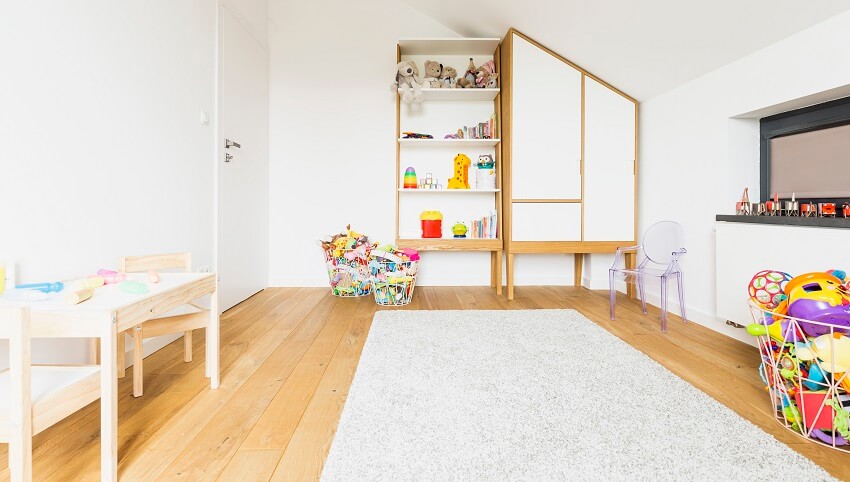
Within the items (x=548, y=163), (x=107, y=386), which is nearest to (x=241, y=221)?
(x=107, y=386)

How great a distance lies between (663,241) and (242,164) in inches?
125

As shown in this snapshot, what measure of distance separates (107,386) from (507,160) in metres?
2.93

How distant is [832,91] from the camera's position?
1.78m

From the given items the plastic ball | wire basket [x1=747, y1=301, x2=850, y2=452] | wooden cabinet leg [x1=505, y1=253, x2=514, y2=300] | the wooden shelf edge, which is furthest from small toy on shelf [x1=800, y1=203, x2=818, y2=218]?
the wooden shelf edge

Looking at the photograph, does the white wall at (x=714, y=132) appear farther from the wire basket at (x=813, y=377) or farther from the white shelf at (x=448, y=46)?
the white shelf at (x=448, y=46)

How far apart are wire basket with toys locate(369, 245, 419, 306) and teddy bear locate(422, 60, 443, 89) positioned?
→ 156 cm

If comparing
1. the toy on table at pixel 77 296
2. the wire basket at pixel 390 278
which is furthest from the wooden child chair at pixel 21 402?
the wire basket at pixel 390 278

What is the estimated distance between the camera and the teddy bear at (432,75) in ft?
11.5

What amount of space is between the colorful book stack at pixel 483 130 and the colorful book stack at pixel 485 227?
0.70m

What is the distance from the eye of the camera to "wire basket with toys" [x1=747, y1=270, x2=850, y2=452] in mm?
1169

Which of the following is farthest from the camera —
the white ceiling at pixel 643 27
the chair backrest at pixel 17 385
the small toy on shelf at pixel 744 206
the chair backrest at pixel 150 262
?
the small toy on shelf at pixel 744 206

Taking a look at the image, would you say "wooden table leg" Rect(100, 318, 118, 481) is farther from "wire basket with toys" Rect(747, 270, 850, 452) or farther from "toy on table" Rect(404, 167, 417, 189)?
"toy on table" Rect(404, 167, 417, 189)

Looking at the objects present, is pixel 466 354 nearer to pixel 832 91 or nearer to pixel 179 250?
pixel 179 250

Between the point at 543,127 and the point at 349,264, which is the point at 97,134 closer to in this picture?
the point at 349,264
